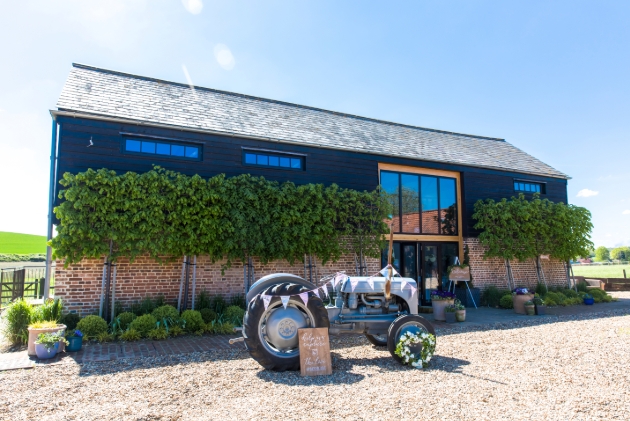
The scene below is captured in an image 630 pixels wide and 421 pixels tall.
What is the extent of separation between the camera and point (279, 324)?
17.4 ft

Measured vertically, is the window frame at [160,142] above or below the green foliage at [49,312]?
above

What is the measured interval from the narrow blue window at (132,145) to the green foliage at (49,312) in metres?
3.37

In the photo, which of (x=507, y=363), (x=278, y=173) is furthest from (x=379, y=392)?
(x=278, y=173)

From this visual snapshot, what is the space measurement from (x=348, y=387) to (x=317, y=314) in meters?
1.19

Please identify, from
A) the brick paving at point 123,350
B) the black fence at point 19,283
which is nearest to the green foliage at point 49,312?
the brick paving at point 123,350

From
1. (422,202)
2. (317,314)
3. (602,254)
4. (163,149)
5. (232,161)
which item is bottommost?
(317,314)

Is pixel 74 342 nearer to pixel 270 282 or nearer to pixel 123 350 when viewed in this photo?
pixel 123 350

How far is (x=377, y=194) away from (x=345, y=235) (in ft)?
5.16

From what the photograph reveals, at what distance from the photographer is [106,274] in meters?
8.31

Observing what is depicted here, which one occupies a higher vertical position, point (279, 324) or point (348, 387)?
point (279, 324)

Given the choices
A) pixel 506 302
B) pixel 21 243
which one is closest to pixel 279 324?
pixel 506 302

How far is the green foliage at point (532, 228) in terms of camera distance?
12.7 metres

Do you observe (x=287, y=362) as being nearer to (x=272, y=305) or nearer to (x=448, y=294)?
(x=272, y=305)

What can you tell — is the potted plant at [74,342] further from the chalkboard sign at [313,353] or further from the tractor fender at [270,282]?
the chalkboard sign at [313,353]
